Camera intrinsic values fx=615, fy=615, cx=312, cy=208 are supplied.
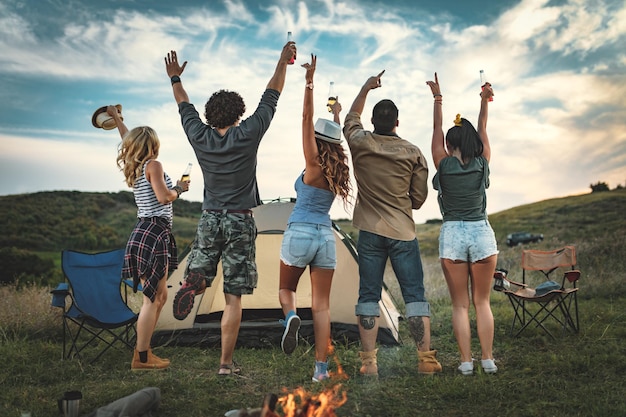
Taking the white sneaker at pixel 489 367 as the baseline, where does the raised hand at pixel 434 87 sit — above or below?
above

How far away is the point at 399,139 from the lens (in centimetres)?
447

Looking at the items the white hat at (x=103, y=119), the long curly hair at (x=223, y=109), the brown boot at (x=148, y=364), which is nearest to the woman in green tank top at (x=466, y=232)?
the long curly hair at (x=223, y=109)

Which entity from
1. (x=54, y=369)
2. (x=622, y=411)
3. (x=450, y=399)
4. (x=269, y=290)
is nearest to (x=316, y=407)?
(x=450, y=399)

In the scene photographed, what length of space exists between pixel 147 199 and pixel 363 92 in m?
1.83

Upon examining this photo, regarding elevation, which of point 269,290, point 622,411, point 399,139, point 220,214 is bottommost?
point 622,411

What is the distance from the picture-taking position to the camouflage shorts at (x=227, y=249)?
4258 mm

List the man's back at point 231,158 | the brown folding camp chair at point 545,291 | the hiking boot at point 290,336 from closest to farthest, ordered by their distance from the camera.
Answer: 1. the hiking boot at point 290,336
2. the man's back at point 231,158
3. the brown folding camp chair at point 545,291

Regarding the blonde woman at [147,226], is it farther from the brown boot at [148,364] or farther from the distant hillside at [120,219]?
the distant hillside at [120,219]

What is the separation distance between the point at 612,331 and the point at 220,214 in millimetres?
4231

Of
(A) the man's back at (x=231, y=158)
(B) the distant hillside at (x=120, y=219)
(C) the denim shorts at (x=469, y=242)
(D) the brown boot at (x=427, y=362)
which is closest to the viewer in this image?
(A) the man's back at (x=231, y=158)

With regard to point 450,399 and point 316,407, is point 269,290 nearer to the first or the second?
point 450,399

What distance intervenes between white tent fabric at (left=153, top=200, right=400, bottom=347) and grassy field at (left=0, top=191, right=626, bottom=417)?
18 cm

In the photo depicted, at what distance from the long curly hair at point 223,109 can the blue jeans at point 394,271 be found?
1236 mm

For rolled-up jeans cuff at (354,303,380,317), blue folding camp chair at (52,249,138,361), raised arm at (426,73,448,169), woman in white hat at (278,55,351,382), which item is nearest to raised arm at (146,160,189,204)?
woman in white hat at (278,55,351,382)
